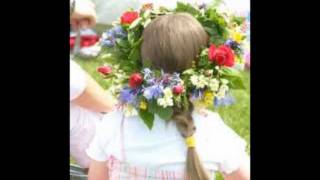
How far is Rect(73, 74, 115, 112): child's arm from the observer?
7.76ft

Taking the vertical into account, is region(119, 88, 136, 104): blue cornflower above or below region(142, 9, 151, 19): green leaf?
below

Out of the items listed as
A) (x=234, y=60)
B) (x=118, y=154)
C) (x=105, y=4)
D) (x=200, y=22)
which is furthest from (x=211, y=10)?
(x=118, y=154)

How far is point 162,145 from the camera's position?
2025 millimetres

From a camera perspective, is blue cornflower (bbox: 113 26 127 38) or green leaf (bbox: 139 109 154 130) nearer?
green leaf (bbox: 139 109 154 130)

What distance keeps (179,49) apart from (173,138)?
30 centimetres

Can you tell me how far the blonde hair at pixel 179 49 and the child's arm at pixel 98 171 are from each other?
12.4 inches

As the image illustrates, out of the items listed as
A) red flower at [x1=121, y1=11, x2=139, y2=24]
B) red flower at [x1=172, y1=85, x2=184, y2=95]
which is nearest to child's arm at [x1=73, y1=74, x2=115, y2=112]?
red flower at [x1=121, y1=11, x2=139, y2=24]

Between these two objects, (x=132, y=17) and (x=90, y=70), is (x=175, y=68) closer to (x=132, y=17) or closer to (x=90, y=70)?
(x=132, y=17)

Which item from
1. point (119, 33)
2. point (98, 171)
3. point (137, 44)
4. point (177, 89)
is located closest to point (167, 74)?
point (177, 89)

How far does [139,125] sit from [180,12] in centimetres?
43

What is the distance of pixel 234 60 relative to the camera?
2.08m

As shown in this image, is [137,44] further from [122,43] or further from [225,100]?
[225,100]

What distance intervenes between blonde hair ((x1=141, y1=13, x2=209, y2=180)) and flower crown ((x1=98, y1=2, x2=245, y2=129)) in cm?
3

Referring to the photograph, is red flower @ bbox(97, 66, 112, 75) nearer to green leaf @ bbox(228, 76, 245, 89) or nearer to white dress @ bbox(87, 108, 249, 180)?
white dress @ bbox(87, 108, 249, 180)
